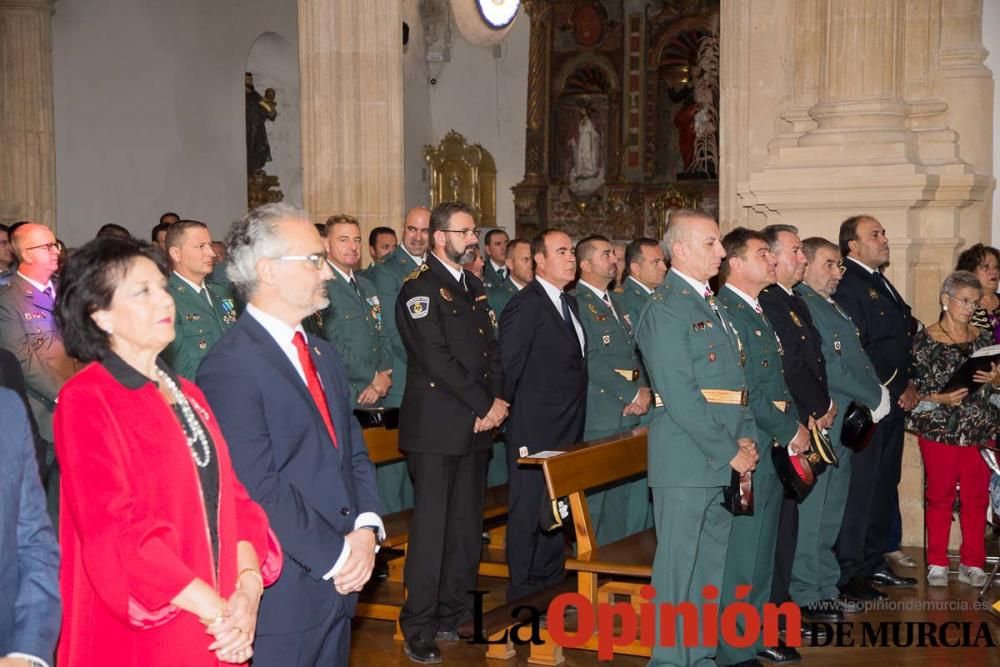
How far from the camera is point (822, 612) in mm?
5750

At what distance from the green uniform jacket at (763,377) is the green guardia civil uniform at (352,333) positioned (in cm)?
241

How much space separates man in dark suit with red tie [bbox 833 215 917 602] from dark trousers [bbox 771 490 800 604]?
95 centimetres

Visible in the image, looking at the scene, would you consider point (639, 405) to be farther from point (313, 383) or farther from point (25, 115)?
point (25, 115)

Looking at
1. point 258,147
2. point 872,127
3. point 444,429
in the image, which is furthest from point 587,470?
point 258,147

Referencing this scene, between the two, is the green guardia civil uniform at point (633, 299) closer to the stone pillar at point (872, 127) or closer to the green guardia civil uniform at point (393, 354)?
the stone pillar at point (872, 127)

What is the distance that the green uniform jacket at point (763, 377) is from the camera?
16.3 ft

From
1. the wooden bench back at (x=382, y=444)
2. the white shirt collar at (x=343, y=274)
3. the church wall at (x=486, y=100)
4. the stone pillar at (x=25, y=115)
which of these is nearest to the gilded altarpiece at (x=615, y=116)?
the church wall at (x=486, y=100)

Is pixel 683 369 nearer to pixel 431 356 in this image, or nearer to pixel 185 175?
pixel 431 356

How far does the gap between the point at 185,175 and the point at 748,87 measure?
7.64 metres

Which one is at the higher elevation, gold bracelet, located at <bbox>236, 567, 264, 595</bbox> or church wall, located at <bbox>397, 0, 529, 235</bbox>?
church wall, located at <bbox>397, 0, 529, 235</bbox>

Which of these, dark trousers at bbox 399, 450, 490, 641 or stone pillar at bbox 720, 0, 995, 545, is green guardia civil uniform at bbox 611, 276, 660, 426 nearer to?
stone pillar at bbox 720, 0, 995, 545

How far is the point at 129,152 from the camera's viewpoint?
13359 millimetres

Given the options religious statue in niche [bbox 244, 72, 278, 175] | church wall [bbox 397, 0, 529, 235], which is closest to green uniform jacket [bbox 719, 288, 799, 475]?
religious statue in niche [bbox 244, 72, 278, 175]

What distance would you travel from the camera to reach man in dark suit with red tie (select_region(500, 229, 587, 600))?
5922 millimetres
